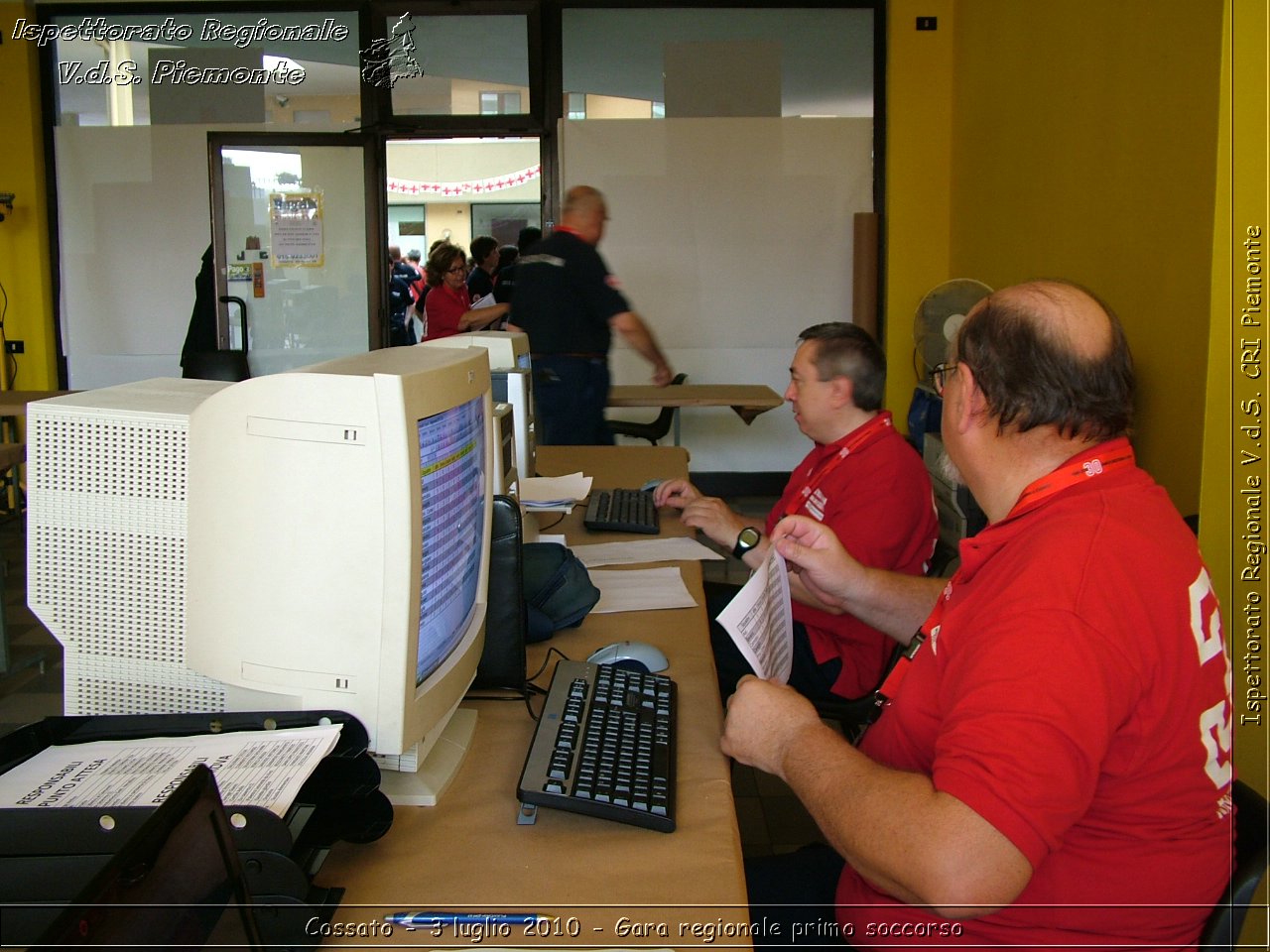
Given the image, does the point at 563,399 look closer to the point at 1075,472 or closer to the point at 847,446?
the point at 847,446

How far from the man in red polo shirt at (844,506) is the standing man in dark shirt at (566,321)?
1931mm

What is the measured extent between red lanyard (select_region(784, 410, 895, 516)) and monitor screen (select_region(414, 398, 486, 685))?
1175mm

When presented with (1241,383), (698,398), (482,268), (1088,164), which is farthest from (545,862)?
(482,268)

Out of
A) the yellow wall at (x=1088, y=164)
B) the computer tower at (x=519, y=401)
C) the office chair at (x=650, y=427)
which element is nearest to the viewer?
the computer tower at (x=519, y=401)

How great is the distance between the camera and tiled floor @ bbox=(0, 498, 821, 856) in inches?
103

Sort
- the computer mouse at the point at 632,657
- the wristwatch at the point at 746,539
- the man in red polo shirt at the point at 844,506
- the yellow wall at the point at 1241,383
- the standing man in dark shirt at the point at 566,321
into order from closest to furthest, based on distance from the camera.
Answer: the yellow wall at the point at 1241,383 → the computer mouse at the point at 632,657 → the wristwatch at the point at 746,539 → the man in red polo shirt at the point at 844,506 → the standing man in dark shirt at the point at 566,321

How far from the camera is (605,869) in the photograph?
1.14 m

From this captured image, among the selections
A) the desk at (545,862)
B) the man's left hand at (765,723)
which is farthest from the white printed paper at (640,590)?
the man's left hand at (765,723)

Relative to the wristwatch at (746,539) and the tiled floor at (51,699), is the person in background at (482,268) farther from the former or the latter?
the wristwatch at (746,539)

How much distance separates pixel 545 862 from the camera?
1.15 m

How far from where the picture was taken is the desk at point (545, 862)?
1063 mm

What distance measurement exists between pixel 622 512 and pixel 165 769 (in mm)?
1709

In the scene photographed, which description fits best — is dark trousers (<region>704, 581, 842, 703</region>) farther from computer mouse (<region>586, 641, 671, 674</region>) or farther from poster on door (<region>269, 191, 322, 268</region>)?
poster on door (<region>269, 191, 322, 268</region>)

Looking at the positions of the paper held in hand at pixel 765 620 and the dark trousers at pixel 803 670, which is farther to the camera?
the dark trousers at pixel 803 670
